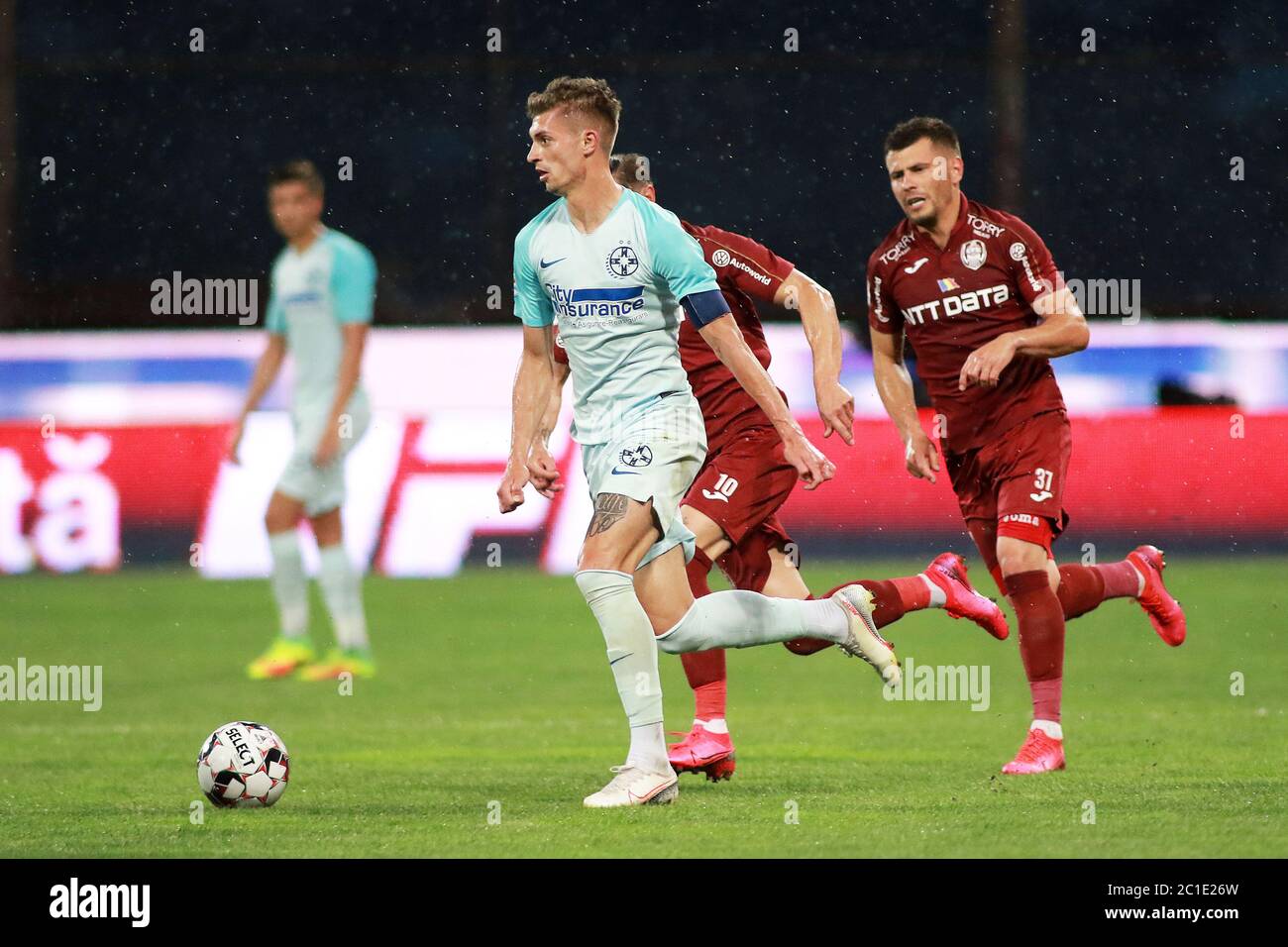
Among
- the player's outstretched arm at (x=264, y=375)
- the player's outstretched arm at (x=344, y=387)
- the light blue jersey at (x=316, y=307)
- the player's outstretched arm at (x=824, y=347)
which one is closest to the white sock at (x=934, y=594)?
the player's outstretched arm at (x=824, y=347)

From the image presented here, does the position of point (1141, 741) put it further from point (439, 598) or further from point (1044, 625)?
point (439, 598)

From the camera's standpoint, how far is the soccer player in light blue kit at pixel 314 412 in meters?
10.3

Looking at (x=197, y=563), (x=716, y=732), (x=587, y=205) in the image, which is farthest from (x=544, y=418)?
(x=197, y=563)

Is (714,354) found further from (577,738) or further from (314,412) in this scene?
(314,412)

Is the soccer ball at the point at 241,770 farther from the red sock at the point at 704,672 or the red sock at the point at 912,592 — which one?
the red sock at the point at 912,592

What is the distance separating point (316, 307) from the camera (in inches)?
428

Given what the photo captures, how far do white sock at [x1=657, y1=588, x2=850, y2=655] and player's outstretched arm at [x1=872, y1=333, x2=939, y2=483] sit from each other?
1.06 m

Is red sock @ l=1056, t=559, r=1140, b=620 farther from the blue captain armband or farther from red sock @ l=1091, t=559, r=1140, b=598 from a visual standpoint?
the blue captain armband

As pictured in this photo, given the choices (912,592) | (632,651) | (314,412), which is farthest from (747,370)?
(314,412)

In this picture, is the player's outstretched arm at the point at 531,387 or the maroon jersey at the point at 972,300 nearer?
the player's outstretched arm at the point at 531,387

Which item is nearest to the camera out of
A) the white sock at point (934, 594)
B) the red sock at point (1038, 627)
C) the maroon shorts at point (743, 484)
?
the red sock at point (1038, 627)

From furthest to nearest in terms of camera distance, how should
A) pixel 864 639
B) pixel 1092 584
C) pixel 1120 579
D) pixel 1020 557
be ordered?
pixel 1120 579 → pixel 1092 584 → pixel 1020 557 → pixel 864 639

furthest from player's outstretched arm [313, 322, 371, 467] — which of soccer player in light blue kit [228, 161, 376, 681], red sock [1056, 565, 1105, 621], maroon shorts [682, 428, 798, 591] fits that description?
red sock [1056, 565, 1105, 621]

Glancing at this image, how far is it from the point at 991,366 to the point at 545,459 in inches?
58.6
